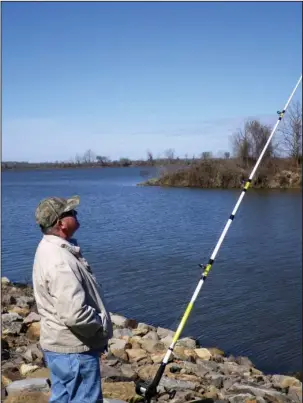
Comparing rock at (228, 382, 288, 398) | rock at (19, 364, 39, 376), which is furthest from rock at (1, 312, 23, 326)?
rock at (228, 382, 288, 398)

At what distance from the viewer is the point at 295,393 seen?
6023 mm

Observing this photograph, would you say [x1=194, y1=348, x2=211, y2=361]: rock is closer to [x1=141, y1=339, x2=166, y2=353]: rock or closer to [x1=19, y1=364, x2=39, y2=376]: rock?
[x1=141, y1=339, x2=166, y2=353]: rock

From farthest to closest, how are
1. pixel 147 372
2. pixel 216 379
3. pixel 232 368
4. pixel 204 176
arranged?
pixel 204 176 < pixel 232 368 < pixel 216 379 < pixel 147 372

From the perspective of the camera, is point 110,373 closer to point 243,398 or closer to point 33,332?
point 243,398

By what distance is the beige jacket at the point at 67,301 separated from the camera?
279cm

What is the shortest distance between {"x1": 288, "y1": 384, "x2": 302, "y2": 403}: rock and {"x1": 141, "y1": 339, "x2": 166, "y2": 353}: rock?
1.64m

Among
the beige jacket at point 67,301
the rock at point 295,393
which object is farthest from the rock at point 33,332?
the beige jacket at point 67,301

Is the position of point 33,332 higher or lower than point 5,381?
lower

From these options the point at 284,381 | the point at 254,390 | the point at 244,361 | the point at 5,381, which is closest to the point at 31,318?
the point at 5,381

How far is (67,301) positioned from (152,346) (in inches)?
171

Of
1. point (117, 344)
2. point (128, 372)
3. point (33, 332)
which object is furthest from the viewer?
point (33, 332)

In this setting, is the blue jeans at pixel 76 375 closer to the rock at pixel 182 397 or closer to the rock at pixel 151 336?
the rock at pixel 182 397

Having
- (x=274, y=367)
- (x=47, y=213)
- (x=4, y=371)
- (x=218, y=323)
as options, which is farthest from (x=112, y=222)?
(x=47, y=213)

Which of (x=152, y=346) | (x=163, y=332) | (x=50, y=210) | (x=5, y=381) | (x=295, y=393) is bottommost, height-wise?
(x=295, y=393)
